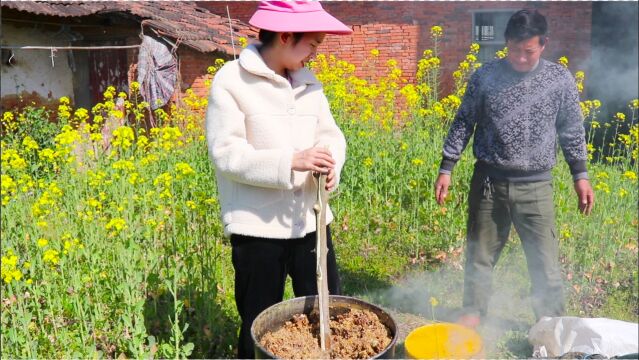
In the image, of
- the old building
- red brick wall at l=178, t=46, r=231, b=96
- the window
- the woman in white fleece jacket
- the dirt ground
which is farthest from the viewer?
the window

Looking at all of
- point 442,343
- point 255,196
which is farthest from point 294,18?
point 442,343

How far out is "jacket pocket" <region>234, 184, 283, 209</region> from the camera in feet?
6.81

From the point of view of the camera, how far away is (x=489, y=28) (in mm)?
11781

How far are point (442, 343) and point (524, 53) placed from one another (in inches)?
57.5

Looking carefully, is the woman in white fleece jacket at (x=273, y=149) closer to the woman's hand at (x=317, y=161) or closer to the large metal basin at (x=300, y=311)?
the woman's hand at (x=317, y=161)

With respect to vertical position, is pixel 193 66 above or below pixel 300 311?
above

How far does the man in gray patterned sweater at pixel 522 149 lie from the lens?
2.80 metres

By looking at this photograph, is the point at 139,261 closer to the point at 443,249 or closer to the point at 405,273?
the point at 405,273

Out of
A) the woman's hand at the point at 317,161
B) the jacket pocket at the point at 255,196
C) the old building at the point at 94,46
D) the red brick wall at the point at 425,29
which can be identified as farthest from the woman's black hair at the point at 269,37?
the red brick wall at the point at 425,29

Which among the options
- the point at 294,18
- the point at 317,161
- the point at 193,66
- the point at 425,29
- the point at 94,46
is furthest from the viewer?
the point at 425,29

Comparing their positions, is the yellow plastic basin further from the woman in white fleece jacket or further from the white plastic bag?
the woman in white fleece jacket

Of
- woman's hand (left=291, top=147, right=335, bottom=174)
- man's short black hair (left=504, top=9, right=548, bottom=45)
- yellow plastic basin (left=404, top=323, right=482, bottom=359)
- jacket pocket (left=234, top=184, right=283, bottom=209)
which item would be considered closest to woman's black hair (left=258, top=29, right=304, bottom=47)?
woman's hand (left=291, top=147, right=335, bottom=174)

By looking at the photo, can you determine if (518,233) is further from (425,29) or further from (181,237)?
(425,29)

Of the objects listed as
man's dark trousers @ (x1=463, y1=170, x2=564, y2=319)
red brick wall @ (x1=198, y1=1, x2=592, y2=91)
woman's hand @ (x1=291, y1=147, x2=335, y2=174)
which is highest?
red brick wall @ (x1=198, y1=1, x2=592, y2=91)
